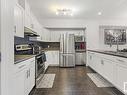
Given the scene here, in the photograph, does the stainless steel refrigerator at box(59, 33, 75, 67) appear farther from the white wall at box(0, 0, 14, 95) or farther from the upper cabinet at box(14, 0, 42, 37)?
the white wall at box(0, 0, 14, 95)

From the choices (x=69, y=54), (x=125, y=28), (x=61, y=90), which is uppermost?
(x=125, y=28)

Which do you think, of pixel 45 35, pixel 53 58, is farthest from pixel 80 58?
pixel 45 35

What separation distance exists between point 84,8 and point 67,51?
7.75 ft

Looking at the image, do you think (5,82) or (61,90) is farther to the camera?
(61,90)

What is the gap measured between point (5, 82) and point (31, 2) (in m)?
4.85

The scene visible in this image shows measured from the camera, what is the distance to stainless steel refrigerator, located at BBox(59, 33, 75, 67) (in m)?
7.79

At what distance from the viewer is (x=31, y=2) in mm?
5977

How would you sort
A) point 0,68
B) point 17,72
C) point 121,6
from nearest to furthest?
point 0,68 < point 17,72 < point 121,6

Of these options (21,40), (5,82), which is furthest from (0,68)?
(21,40)

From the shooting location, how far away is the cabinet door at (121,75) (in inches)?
115

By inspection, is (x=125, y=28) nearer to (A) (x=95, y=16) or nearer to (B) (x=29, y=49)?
(A) (x=95, y=16)

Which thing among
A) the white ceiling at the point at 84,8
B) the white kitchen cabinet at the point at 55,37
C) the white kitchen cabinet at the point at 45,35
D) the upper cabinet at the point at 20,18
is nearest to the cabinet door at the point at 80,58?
the white kitchen cabinet at the point at 55,37

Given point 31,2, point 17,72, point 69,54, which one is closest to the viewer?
point 17,72

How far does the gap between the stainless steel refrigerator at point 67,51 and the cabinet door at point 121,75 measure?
15.3ft
